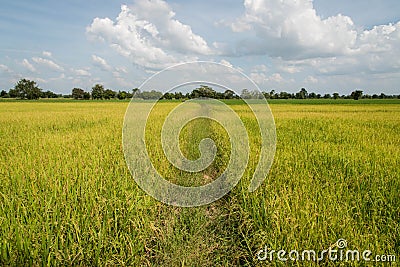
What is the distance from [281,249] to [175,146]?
434 cm

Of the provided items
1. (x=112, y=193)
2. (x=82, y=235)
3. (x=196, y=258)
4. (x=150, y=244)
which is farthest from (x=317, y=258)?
(x=112, y=193)

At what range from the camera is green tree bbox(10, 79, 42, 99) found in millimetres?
80188

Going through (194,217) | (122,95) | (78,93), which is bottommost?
(194,217)

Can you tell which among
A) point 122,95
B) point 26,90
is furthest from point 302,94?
point 26,90

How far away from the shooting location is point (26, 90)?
269 ft

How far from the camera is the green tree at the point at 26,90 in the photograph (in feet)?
263

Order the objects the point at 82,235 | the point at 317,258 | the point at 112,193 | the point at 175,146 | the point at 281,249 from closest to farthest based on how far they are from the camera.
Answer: the point at 317,258
the point at 281,249
the point at 82,235
the point at 112,193
the point at 175,146

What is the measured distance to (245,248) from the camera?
2965 mm

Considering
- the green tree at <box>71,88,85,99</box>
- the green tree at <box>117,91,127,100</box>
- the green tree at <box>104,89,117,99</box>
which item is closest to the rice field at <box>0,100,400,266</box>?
the green tree at <box>117,91,127,100</box>

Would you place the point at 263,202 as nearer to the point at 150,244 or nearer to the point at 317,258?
the point at 317,258

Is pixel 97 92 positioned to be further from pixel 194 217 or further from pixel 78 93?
pixel 194 217

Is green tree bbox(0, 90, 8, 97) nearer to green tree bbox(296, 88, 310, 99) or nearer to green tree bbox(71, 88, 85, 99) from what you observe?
green tree bbox(71, 88, 85, 99)

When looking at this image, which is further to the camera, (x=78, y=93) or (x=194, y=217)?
(x=78, y=93)

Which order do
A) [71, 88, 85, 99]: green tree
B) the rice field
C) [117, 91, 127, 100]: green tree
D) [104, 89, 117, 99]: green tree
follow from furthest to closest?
1. [71, 88, 85, 99]: green tree
2. [104, 89, 117, 99]: green tree
3. [117, 91, 127, 100]: green tree
4. the rice field
